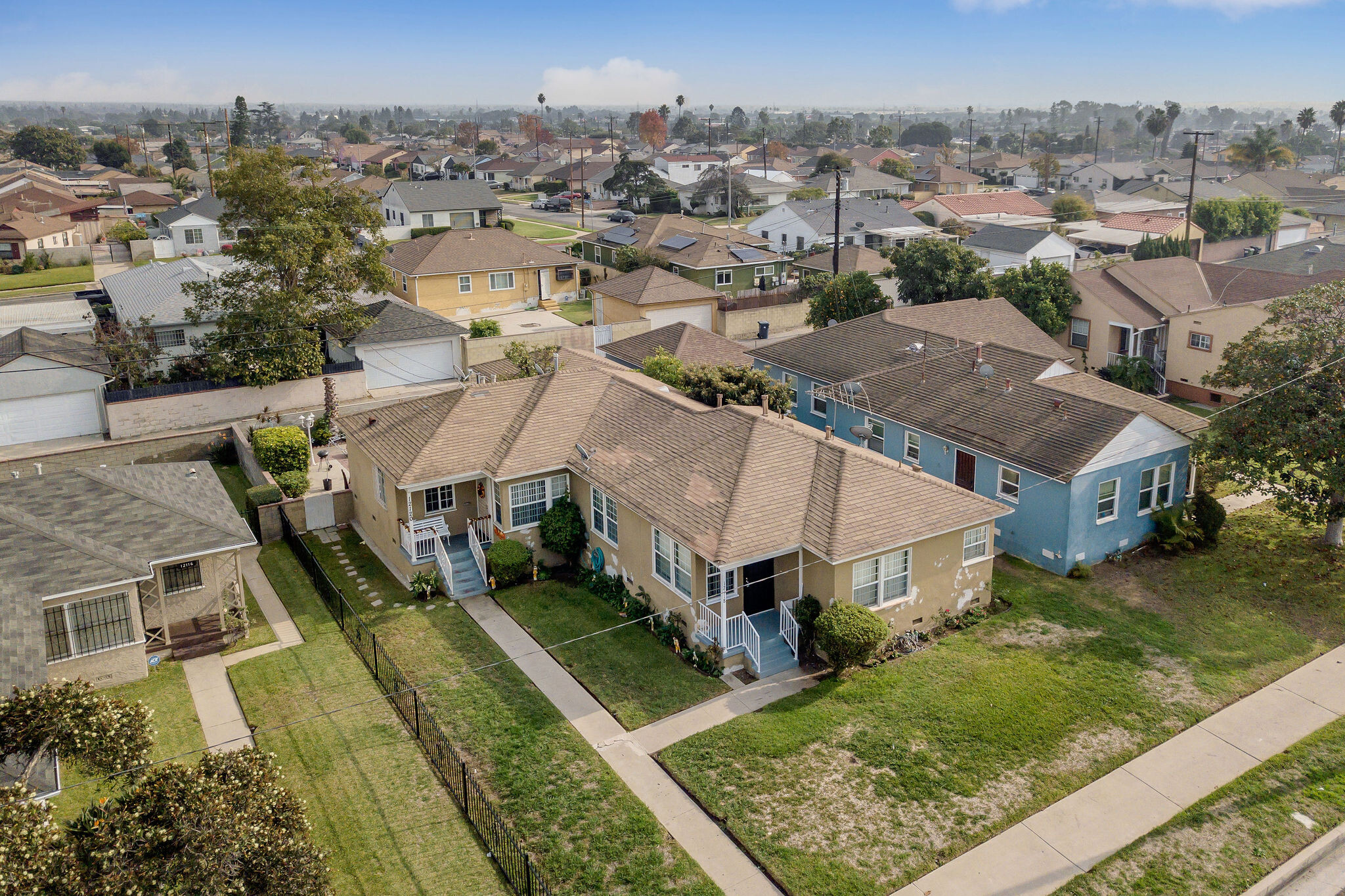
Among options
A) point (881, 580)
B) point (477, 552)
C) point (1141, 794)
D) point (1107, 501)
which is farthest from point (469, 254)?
point (1141, 794)

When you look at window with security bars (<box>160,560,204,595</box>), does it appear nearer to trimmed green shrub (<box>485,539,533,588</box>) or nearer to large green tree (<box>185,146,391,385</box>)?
trimmed green shrub (<box>485,539,533,588</box>)

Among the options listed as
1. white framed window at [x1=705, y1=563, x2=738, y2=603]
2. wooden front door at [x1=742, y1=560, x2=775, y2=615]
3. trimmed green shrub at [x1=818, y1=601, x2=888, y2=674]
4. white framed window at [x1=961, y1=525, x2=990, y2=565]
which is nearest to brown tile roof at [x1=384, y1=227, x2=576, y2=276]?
wooden front door at [x1=742, y1=560, x2=775, y2=615]

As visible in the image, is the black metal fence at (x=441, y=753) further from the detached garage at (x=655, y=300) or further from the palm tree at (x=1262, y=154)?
the palm tree at (x=1262, y=154)

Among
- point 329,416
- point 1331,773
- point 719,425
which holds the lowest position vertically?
point 1331,773

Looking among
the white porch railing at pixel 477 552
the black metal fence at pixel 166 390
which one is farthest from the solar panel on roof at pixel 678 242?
the white porch railing at pixel 477 552

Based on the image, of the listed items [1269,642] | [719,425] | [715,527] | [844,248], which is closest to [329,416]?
[719,425]

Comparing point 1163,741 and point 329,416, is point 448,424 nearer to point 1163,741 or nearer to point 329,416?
point 329,416

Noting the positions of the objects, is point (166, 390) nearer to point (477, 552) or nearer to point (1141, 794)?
point (477, 552)
